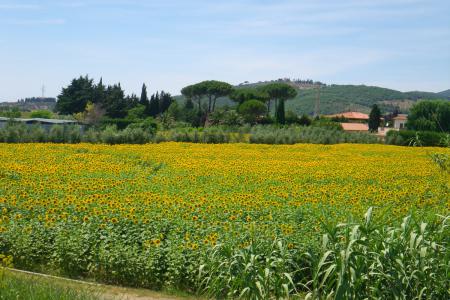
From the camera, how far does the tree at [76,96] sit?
75.4 m

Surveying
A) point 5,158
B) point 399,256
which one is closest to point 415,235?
point 399,256

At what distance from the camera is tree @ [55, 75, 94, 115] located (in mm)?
75438

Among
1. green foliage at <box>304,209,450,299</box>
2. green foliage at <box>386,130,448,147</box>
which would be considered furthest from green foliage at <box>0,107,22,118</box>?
green foliage at <box>304,209,450,299</box>

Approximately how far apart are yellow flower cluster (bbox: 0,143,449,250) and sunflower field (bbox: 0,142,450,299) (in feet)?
0.12

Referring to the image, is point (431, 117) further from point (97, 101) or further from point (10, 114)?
point (97, 101)

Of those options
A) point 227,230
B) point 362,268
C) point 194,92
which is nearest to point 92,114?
point 194,92

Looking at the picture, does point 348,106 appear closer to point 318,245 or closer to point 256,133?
point 256,133

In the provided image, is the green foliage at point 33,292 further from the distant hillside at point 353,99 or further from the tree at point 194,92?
the distant hillside at point 353,99

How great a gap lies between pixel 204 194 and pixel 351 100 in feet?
555

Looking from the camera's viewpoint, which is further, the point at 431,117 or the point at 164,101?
the point at 164,101

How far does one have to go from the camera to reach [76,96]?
249 ft

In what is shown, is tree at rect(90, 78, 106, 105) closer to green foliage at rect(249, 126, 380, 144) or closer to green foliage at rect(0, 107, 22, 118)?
green foliage at rect(0, 107, 22, 118)

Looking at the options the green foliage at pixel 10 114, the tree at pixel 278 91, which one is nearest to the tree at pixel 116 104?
the green foliage at pixel 10 114

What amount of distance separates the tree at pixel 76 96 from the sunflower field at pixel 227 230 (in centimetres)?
6341
